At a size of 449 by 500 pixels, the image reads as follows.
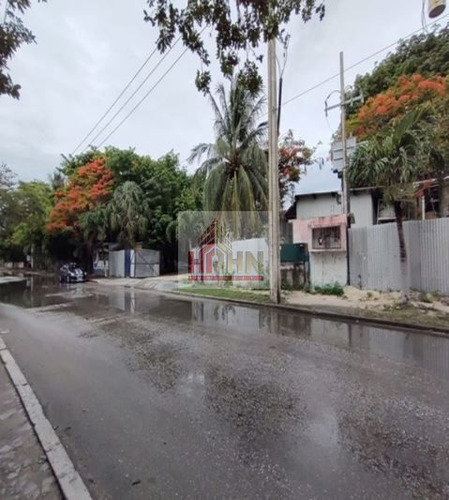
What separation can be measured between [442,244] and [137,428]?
9.86 metres

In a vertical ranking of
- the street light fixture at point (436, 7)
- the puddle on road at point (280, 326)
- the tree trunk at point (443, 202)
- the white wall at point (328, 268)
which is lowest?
the puddle on road at point (280, 326)

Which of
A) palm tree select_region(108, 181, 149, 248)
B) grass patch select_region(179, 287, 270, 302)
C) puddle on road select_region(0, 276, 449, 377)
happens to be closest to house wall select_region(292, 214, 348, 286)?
grass patch select_region(179, 287, 270, 302)

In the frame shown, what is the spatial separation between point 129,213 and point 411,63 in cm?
2078

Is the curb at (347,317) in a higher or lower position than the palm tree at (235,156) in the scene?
lower

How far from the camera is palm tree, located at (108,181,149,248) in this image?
2422cm

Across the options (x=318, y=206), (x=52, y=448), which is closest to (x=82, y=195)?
(x=318, y=206)

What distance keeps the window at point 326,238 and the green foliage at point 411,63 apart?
11.3 metres

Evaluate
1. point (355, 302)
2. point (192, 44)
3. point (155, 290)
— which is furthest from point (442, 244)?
point (155, 290)

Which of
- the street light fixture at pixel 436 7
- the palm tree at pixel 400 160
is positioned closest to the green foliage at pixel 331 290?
the palm tree at pixel 400 160

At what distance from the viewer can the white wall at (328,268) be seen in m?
12.5

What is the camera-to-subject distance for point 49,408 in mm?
4059

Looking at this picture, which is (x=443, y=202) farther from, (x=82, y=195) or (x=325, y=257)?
(x=82, y=195)

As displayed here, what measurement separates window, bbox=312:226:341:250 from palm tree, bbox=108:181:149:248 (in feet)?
49.1

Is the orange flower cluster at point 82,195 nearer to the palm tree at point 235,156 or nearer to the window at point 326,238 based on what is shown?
the palm tree at point 235,156
